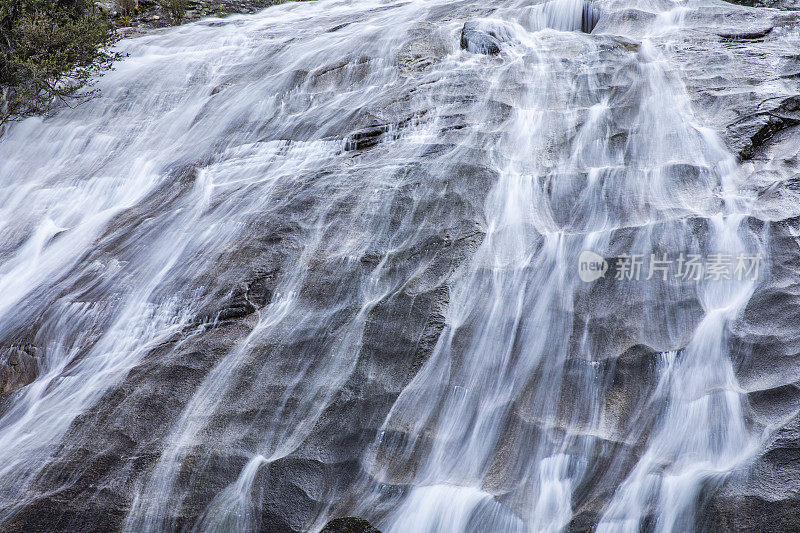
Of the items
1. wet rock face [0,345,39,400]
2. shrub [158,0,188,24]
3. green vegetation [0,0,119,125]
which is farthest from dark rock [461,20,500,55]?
shrub [158,0,188,24]

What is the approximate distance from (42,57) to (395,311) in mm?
8362

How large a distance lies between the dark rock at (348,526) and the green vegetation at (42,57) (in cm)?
850

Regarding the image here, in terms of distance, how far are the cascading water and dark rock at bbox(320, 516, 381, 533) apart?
0.06m

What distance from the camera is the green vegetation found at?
9.41 meters

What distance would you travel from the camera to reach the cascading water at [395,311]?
4.12m

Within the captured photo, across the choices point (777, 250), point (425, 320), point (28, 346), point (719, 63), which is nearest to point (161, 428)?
point (28, 346)

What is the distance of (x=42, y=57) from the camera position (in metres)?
9.78

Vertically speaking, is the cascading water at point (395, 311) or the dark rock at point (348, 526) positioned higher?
the cascading water at point (395, 311)

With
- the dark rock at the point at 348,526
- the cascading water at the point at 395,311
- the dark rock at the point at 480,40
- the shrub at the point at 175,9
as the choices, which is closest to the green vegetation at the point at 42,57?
the cascading water at the point at 395,311

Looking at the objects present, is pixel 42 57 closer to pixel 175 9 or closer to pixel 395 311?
pixel 175 9

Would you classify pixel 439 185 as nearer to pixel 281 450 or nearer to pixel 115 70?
pixel 281 450

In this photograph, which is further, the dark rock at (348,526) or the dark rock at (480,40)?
the dark rock at (480,40)

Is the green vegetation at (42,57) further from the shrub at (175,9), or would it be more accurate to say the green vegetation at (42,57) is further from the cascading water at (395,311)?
the shrub at (175,9)

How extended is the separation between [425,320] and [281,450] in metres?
1.54
